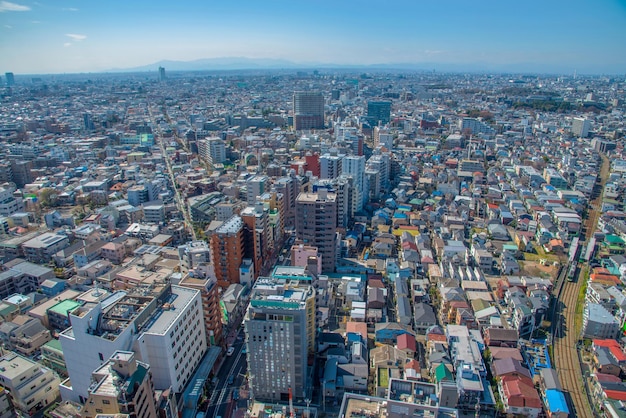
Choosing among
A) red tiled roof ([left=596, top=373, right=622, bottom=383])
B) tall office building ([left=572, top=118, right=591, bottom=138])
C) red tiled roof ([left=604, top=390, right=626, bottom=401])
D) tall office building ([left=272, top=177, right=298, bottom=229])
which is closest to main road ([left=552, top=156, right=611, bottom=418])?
red tiled roof ([left=596, top=373, right=622, bottom=383])

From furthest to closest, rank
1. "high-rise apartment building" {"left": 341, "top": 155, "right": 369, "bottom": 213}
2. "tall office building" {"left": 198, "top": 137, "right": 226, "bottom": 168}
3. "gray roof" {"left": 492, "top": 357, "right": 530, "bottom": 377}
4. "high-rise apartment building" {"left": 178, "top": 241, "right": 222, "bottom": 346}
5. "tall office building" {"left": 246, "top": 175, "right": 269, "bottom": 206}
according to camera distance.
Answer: "tall office building" {"left": 198, "top": 137, "right": 226, "bottom": 168}
"high-rise apartment building" {"left": 341, "top": 155, "right": 369, "bottom": 213}
"tall office building" {"left": 246, "top": 175, "right": 269, "bottom": 206}
"high-rise apartment building" {"left": 178, "top": 241, "right": 222, "bottom": 346}
"gray roof" {"left": 492, "top": 357, "right": 530, "bottom": 377}

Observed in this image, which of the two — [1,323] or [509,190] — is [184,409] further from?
[509,190]

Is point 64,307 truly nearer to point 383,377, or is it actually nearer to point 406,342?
point 383,377

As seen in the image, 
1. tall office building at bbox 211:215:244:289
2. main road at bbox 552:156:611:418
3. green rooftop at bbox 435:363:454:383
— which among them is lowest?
main road at bbox 552:156:611:418

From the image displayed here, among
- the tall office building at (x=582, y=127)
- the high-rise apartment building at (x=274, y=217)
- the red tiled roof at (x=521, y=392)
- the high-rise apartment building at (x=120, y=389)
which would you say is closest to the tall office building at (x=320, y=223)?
the high-rise apartment building at (x=274, y=217)

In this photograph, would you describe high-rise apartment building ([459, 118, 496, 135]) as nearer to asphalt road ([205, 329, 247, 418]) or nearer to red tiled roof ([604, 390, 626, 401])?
red tiled roof ([604, 390, 626, 401])

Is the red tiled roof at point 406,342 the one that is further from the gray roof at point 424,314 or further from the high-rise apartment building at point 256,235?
the high-rise apartment building at point 256,235
